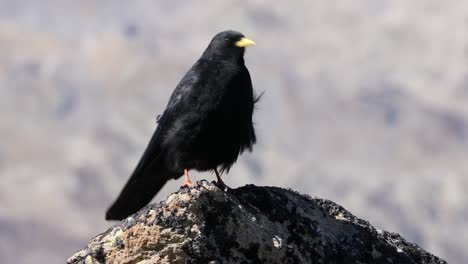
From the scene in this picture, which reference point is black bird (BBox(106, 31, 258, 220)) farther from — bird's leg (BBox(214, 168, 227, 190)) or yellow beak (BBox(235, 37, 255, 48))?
yellow beak (BBox(235, 37, 255, 48))

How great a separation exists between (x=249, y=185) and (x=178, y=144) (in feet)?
5.48

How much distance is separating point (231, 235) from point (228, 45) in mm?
3712

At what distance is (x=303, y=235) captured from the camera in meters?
5.52

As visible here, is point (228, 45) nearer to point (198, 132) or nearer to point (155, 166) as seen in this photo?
point (198, 132)

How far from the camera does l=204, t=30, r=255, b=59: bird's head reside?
8070 mm

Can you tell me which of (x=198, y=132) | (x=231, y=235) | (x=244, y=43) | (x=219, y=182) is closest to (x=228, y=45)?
(x=244, y=43)

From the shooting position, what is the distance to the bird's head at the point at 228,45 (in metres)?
8.07

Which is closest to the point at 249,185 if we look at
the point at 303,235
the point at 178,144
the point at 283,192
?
the point at 283,192

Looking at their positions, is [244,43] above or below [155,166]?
above

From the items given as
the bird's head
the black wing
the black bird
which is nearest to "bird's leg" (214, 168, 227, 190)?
the black bird

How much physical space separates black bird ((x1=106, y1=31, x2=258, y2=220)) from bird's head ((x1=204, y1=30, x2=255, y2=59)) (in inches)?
8.2

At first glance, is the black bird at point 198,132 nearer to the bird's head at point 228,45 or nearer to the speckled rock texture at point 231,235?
the bird's head at point 228,45

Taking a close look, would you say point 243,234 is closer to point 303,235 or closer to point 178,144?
point 303,235

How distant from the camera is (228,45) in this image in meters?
8.23
